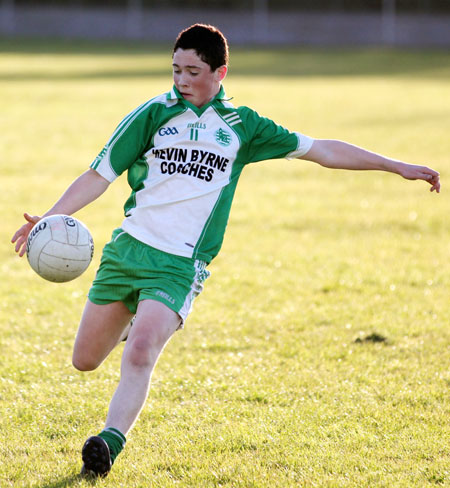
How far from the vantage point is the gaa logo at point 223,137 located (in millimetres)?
4332

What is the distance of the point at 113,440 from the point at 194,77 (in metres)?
1.80

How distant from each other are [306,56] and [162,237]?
3908 cm

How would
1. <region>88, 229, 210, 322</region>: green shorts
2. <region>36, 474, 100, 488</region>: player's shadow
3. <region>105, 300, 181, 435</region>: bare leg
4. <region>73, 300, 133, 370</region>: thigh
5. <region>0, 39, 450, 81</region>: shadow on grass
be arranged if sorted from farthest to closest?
<region>0, 39, 450, 81</region>: shadow on grass < <region>73, 300, 133, 370</region>: thigh < <region>88, 229, 210, 322</region>: green shorts < <region>105, 300, 181, 435</region>: bare leg < <region>36, 474, 100, 488</region>: player's shadow

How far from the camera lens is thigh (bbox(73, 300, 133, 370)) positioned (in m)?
4.28

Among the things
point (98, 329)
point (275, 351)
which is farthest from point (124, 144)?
point (275, 351)

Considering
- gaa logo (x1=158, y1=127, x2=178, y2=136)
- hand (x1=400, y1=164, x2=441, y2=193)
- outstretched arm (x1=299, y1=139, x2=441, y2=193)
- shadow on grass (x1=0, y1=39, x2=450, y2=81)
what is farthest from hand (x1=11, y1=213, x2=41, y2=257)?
shadow on grass (x1=0, y1=39, x2=450, y2=81)

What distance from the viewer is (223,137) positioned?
4.35 meters

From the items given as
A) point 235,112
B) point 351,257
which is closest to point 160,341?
point 235,112

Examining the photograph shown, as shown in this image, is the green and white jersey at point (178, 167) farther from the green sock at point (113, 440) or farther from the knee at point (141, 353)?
the green sock at point (113, 440)

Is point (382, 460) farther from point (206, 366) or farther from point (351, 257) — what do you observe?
point (351, 257)

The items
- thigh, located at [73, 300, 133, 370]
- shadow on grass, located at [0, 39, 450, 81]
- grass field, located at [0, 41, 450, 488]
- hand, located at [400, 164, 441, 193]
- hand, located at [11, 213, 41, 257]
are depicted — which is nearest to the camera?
grass field, located at [0, 41, 450, 488]

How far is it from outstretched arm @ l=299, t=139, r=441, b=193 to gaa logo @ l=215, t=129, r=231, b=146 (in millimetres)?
453

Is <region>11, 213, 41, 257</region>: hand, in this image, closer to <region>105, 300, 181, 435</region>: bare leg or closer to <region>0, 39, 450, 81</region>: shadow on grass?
<region>105, 300, 181, 435</region>: bare leg

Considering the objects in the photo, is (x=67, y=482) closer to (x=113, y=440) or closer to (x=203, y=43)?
(x=113, y=440)
